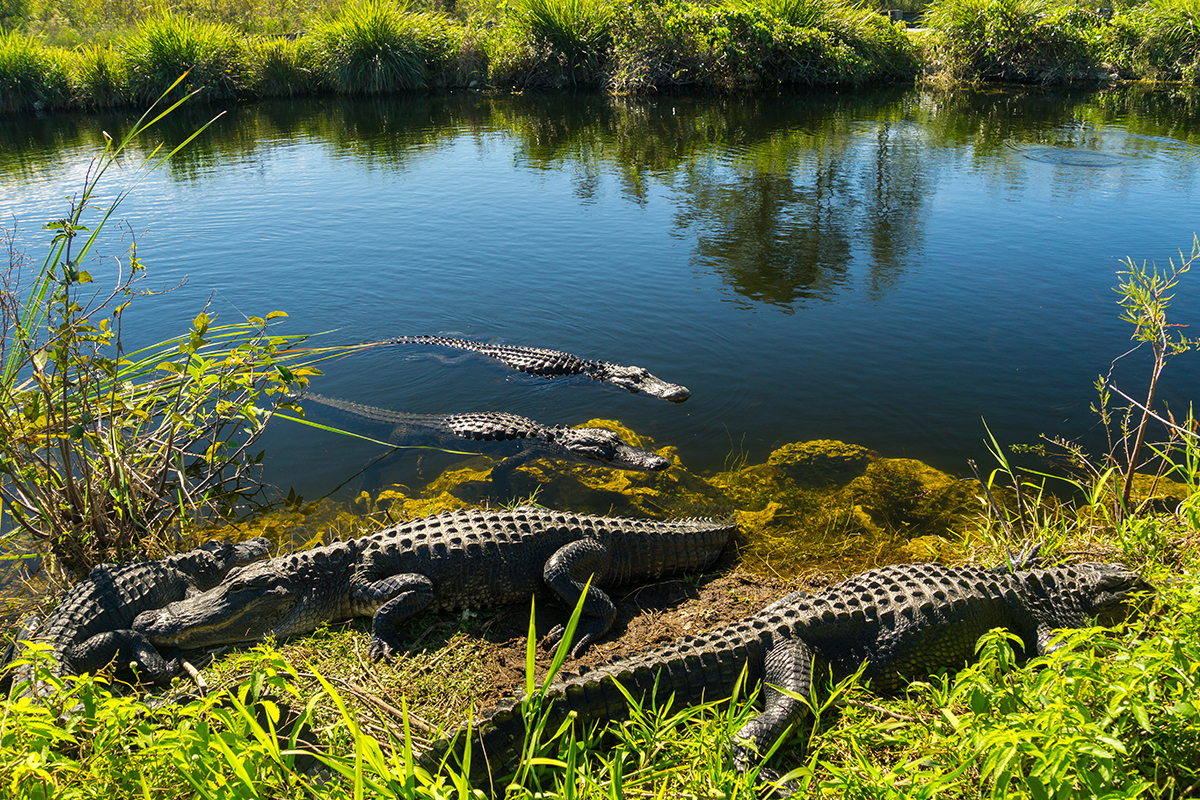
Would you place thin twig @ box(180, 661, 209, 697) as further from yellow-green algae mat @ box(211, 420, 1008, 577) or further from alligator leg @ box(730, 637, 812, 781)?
alligator leg @ box(730, 637, 812, 781)

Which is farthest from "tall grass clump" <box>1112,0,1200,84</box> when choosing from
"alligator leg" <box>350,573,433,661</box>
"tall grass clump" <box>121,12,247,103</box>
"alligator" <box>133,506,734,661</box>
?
"tall grass clump" <box>121,12,247,103</box>

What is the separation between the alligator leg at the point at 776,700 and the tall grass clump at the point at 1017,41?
2654 cm

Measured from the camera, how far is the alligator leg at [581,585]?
3.75 metres

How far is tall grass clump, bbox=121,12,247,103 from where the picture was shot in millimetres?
23594

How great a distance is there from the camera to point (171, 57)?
932 inches

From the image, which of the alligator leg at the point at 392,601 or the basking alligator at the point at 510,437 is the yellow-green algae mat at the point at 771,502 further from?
the alligator leg at the point at 392,601

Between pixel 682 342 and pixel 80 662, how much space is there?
5.86 metres

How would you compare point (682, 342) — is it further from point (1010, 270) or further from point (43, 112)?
point (43, 112)

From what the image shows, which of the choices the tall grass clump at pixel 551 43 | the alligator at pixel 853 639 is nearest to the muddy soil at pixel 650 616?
the alligator at pixel 853 639

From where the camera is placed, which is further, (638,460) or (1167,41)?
(1167,41)

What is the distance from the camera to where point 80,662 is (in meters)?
3.31

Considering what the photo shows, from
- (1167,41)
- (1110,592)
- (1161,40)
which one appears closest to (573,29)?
(1161,40)

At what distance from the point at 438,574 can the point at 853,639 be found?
214cm

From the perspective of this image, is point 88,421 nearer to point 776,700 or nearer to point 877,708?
point 776,700
